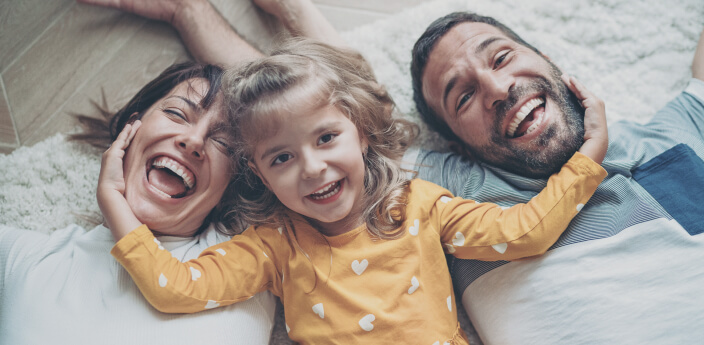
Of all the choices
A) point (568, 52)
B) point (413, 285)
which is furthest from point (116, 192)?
point (568, 52)

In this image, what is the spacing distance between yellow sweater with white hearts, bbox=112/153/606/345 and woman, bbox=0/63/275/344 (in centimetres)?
8

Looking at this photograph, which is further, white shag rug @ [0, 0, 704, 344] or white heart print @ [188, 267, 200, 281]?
white shag rug @ [0, 0, 704, 344]

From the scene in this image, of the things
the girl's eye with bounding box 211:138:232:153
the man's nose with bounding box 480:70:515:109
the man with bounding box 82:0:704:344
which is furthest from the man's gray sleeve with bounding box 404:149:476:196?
the girl's eye with bounding box 211:138:232:153

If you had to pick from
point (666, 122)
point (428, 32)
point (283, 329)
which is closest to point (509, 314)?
point (283, 329)

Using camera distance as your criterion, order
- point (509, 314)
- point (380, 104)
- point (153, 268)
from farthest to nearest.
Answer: point (380, 104)
point (509, 314)
point (153, 268)

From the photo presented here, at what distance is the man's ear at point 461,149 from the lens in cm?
144

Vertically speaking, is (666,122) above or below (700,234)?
above

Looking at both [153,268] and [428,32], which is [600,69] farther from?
[153,268]

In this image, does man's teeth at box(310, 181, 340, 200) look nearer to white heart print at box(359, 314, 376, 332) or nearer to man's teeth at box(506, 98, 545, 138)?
white heart print at box(359, 314, 376, 332)

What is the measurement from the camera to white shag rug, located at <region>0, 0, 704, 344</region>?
145 centimetres

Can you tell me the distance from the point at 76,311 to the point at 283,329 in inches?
21.3

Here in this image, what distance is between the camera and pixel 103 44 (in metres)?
1.60

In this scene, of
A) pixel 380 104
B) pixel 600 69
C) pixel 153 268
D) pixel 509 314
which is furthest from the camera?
pixel 600 69

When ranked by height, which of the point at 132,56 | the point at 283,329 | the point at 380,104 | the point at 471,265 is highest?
the point at 380,104
